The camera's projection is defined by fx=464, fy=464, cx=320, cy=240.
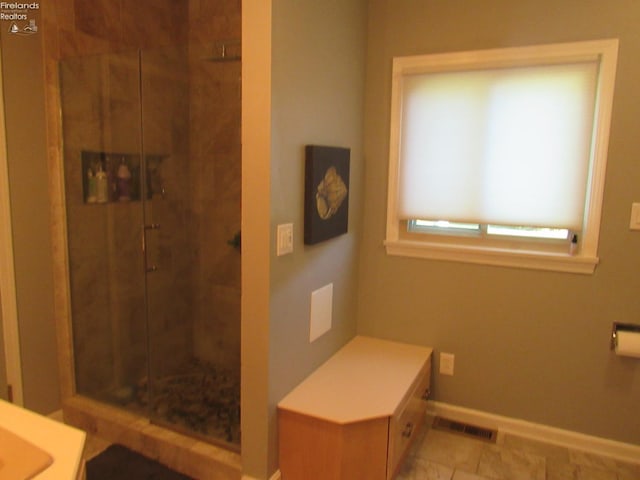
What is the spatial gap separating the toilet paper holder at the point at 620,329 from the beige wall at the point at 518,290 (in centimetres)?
3

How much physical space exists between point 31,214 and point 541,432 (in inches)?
A: 113

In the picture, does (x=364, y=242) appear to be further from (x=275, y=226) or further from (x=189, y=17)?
(x=189, y=17)

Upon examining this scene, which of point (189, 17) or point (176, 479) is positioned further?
point (189, 17)

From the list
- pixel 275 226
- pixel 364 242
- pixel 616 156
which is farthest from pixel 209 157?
pixel 616 156

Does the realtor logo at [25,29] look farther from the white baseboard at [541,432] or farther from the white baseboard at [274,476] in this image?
the white baseboard at [541,432]

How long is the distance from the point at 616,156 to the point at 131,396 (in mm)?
2802

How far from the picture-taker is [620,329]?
2268mm

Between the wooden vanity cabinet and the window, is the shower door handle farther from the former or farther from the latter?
the window

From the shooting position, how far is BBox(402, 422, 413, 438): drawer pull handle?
2.18 meters

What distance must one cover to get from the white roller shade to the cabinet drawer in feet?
2.98

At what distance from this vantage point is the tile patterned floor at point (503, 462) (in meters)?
2.19

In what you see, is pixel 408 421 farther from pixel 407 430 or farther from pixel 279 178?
pixel 279 178

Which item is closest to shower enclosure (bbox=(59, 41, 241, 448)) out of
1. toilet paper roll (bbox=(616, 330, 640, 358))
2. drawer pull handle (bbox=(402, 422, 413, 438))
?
drawer pull handle (bbox=(402, 422, 413, 438))

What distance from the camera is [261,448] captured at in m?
1.94
